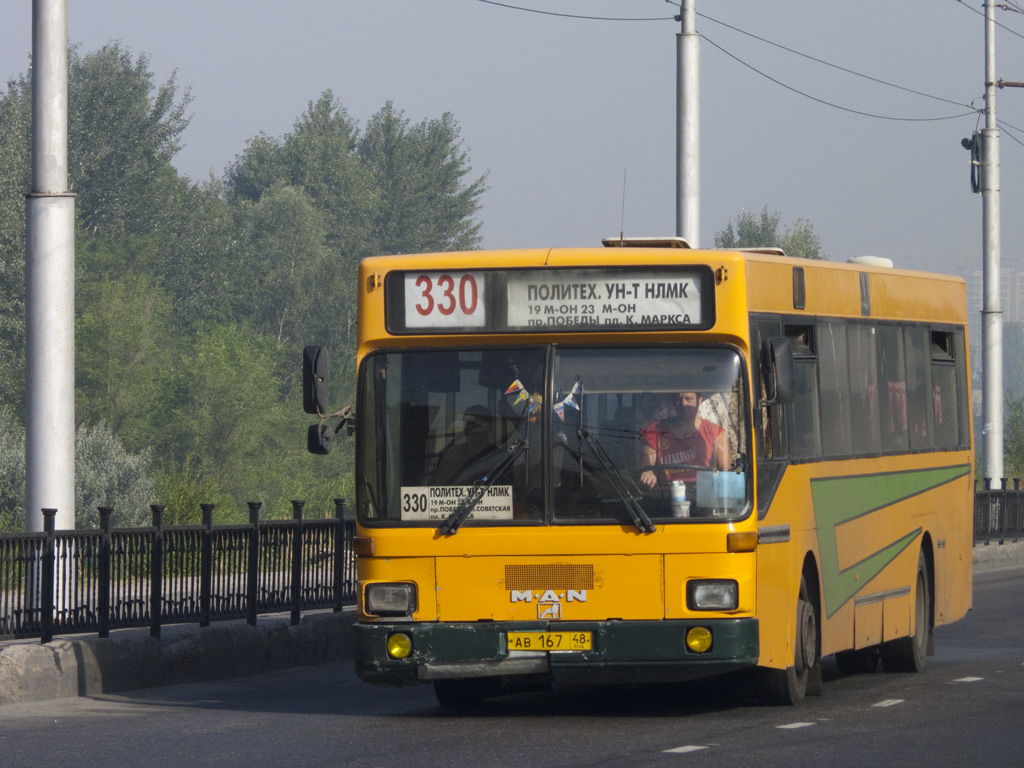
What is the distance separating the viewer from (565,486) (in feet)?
34.2

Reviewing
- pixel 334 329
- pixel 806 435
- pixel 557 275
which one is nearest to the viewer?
pixel 557 275

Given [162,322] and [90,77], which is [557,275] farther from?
[90,77]

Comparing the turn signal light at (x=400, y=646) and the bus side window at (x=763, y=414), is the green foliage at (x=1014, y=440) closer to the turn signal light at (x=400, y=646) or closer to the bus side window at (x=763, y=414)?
the bus side window at (x=763, y=414)

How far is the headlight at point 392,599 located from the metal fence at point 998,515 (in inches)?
848

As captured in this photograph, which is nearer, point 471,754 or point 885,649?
point 471,754

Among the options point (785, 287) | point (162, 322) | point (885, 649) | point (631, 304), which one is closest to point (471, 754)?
point (631, 304)

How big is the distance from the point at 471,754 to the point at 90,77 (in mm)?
79311

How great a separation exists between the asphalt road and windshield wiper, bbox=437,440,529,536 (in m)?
1.19

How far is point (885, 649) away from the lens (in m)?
13.9

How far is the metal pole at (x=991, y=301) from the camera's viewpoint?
34.4m

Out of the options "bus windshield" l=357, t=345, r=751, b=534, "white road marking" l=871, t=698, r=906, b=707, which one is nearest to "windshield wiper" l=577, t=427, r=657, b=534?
"bus windshield" l=357, t=345, r=751, b=534

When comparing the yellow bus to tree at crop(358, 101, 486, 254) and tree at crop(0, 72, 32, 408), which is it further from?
tree at crop(358, 101, 486, 254)

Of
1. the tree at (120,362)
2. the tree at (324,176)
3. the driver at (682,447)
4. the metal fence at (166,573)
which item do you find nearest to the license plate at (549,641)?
the driver at (682,447)

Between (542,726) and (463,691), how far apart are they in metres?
1.26
